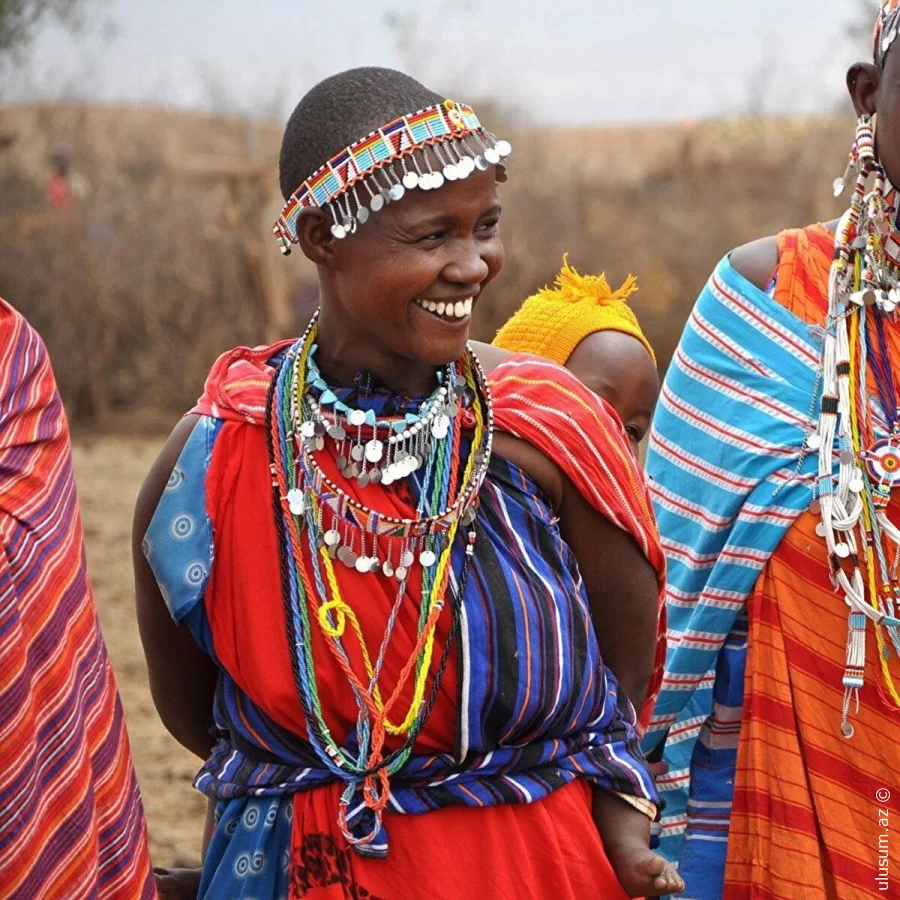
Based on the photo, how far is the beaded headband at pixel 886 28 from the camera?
10.2 ft

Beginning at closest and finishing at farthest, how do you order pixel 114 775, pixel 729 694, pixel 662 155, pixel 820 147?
pixel 114 775, pixel 729 694, pixel 820 147, pixel 662 155

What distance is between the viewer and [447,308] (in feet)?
8.23

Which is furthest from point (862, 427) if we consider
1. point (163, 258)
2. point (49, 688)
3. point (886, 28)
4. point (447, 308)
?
point (163, 258)

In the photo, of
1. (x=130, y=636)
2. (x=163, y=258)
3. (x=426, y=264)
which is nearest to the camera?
(x=426, y=264)

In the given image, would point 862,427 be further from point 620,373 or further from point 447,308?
point 447,308

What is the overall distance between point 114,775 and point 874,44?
207 centimetres

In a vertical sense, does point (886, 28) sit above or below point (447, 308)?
above

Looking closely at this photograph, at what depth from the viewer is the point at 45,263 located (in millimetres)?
13609

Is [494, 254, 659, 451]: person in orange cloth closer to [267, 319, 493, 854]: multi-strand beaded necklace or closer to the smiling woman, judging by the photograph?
the smiling woman

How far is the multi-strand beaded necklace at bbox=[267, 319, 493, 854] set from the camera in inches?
98.3

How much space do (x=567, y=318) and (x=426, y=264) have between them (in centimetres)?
119

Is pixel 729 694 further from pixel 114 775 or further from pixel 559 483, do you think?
pixel 114 775

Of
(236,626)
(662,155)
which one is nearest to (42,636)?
(236,626)

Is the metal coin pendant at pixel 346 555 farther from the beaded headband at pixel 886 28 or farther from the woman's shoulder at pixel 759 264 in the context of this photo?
the beaded headband at pixel 886 28
